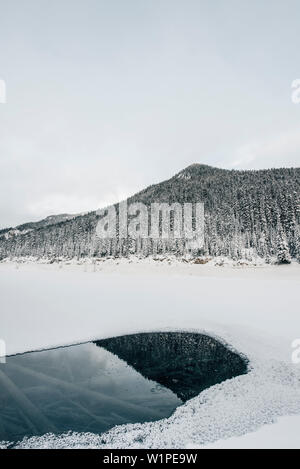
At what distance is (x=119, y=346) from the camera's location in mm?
12562

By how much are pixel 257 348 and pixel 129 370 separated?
5.15m

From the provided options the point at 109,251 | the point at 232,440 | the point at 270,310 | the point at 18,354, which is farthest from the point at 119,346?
the point at 109,251

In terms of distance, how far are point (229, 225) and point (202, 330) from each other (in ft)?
231

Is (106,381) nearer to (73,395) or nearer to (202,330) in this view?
(73,395)

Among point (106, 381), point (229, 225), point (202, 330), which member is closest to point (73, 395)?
point (106, 381)

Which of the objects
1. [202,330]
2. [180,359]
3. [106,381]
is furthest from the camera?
[202,330]

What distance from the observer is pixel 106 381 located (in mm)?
9328

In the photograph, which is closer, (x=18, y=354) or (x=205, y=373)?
(x=205, y=373)

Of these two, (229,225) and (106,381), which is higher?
(229,225)

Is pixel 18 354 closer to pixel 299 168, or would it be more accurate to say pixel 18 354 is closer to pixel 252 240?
pixel 252 240

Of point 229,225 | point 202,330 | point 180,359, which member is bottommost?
point 180,359

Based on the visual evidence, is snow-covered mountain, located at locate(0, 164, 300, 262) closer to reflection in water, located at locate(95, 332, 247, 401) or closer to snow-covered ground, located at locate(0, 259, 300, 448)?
snow-covered ground, located at locate(0, 259, 300, 448)

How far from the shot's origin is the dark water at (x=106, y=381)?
7.17 metres

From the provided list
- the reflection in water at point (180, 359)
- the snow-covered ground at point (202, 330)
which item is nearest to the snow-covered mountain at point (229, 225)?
the snow-covered ground at point (202, 330)
